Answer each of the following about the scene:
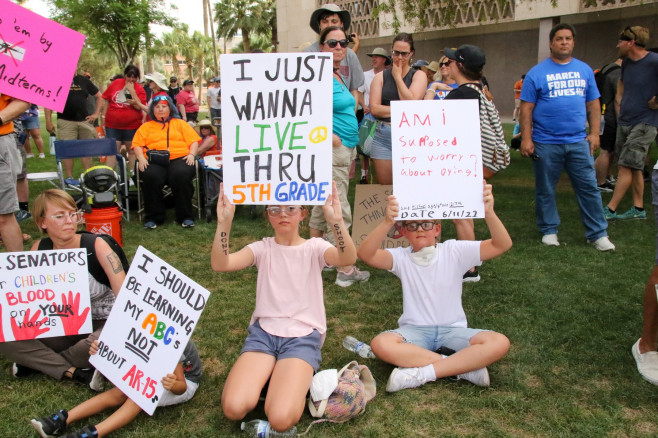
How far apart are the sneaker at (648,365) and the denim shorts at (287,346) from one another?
1.86 meters

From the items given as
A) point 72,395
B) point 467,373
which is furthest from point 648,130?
point 72,395

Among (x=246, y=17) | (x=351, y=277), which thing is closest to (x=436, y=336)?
(x=351, y=277)

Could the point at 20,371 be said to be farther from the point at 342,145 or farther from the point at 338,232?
the point at 342,145

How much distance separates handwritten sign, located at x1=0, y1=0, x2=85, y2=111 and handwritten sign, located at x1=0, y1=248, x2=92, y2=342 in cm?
149

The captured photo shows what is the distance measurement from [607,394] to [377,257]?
4.78 ft

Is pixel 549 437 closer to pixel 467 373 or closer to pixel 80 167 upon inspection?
pixel 467 373

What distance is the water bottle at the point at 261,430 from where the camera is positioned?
291cm

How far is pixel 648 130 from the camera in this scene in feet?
21.5

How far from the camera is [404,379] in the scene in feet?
10.8

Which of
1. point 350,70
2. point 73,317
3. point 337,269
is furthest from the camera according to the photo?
point 337,269

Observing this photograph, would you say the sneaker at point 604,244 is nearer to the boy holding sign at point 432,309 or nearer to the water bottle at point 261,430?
the boy holding sign at point 432,309

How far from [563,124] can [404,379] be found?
3484 mm

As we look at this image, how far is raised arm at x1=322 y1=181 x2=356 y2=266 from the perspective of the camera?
317 cm

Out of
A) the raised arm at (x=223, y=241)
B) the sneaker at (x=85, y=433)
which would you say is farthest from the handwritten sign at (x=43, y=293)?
the raised arm at (x=223, y=241)
